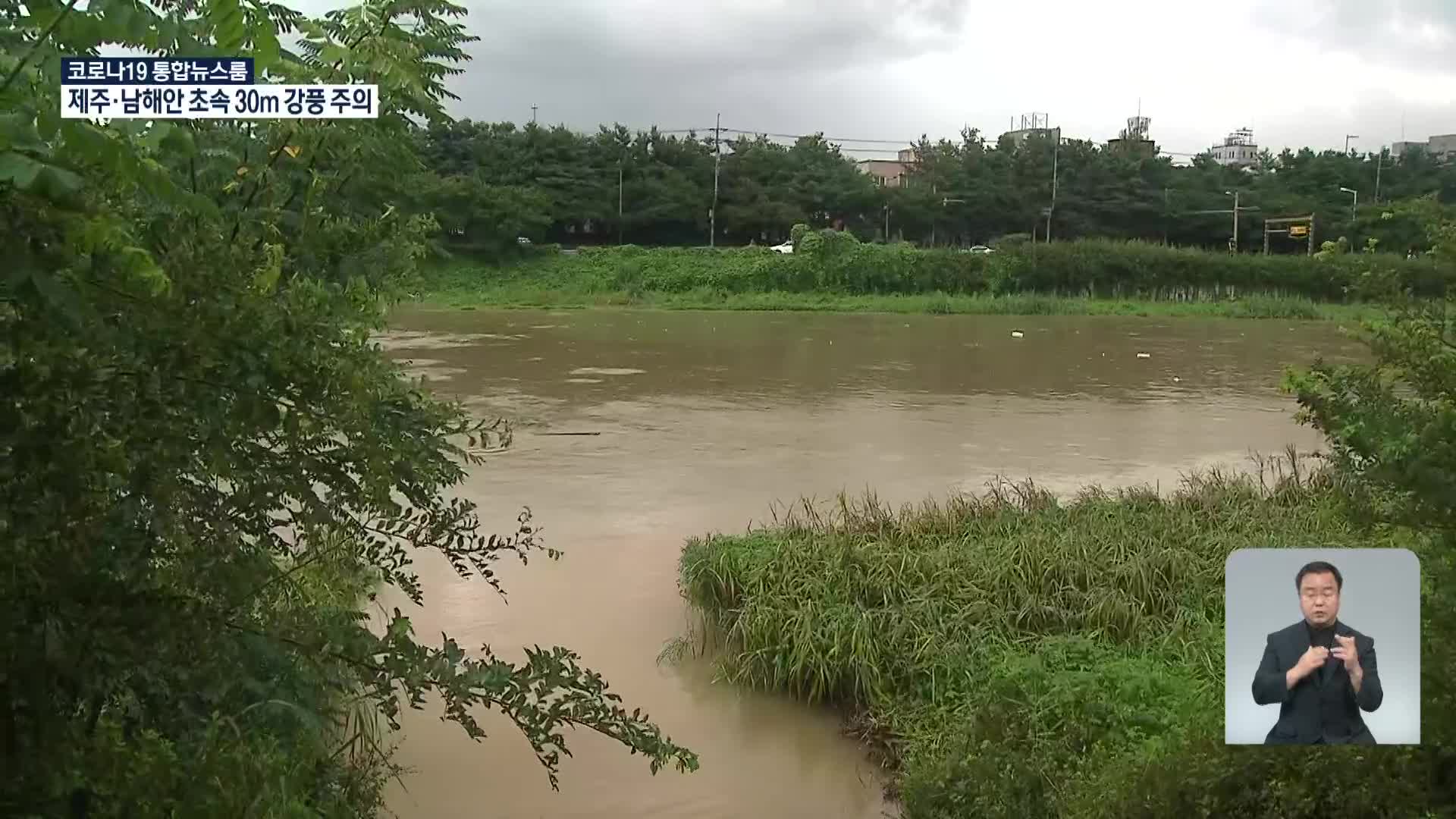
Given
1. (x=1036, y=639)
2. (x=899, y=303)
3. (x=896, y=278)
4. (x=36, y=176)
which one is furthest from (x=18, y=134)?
(x=896, y=278)

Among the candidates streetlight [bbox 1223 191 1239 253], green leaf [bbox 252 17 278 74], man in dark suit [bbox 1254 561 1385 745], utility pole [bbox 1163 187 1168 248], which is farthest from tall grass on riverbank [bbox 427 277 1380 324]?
man in dark suit [bbox 1254 561 1385 745]

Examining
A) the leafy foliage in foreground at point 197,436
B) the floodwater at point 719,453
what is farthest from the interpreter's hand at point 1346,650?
the floodwater at point 719,453

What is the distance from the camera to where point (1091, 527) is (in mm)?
5539

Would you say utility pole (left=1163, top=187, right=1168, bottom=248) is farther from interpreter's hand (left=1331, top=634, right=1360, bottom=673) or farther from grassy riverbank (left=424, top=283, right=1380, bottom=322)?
interpreter's hand (left=1331, top=634, right=1360, bottom=673)

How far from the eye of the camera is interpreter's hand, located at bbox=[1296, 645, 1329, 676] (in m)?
1.49

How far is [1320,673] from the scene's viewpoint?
1.51 meters

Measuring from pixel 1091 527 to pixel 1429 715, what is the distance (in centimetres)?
373

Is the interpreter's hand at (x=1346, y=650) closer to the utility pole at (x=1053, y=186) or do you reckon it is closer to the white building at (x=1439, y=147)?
the white building at (x=1439, y=147)

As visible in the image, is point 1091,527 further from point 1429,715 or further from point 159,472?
point 159,472

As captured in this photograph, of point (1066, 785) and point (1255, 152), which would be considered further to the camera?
point (1255, 152)

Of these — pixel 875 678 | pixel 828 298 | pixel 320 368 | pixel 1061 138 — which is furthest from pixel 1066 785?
pixel 1061 138

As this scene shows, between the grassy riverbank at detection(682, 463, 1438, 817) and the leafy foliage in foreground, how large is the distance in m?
1.13

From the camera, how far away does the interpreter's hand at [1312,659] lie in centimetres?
149

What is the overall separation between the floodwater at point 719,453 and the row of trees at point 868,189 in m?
10.7
